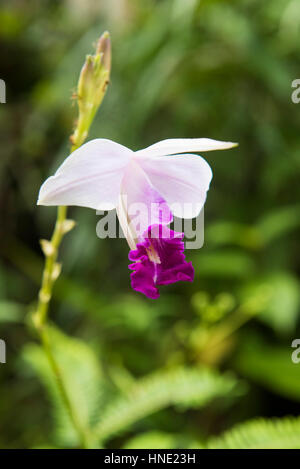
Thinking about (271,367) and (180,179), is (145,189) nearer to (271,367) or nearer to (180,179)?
(180,179)

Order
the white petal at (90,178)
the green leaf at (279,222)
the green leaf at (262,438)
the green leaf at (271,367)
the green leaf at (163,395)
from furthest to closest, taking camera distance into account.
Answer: the green leaf at (279,222)
the green leaf at (271,367)
the green leaf at (163,395)
the green leaf at (262,438)
the white petal at (90,178)

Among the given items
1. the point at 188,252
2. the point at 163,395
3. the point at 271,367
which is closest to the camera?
the point at 163,395

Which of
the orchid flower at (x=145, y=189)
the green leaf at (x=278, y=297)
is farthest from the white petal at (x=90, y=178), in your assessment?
the green leaf at (x=278, y=297)

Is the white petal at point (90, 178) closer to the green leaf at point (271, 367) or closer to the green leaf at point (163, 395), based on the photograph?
the green leaf at point (163, 395)

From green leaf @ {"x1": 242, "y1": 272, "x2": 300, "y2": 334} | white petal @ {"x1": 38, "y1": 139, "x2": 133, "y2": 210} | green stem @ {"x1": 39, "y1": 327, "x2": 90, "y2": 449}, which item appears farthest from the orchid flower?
green leaf @ {"x1": 242, "y1": 272, "x2": 300, "y2": 334}

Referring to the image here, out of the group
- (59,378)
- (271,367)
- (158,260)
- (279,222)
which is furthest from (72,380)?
(279,222)
